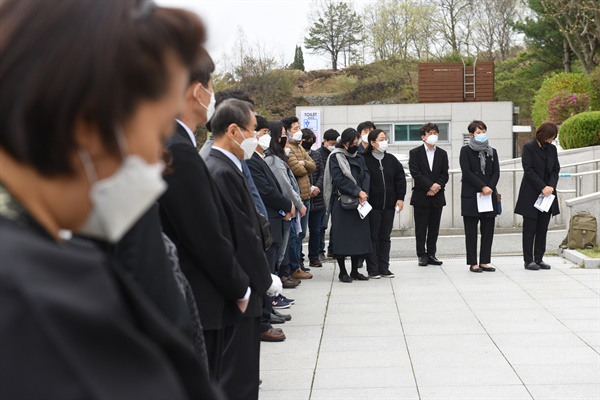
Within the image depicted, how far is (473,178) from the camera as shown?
1166 cm

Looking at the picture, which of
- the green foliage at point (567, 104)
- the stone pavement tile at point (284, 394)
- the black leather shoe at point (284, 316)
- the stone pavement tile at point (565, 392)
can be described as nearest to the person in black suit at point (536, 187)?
the black leather shoe at point (284, 316)

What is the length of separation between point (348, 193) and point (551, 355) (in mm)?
4614

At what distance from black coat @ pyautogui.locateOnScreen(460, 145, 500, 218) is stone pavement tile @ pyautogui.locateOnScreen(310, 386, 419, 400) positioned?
597 cm

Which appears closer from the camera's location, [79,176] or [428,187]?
[79,176]

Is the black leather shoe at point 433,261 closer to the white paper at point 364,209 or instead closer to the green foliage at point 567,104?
the white paper at point 364,209

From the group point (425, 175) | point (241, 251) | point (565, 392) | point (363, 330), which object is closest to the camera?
point (241, 251)

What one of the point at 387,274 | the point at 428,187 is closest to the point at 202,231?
the point at 387,274

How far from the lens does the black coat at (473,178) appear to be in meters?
11.7

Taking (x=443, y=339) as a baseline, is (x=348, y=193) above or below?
above

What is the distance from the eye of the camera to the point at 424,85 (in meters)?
38.0

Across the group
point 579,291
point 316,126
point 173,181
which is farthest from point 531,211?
point 316,126

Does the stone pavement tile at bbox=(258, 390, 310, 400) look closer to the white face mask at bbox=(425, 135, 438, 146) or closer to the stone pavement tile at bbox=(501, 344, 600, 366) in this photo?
the stone pavement tile at bbox=(501, 344, 600, 366)

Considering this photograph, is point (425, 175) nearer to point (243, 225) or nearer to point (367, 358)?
point (367, 358)

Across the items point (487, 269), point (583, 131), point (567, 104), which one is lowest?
point (487, 269)
